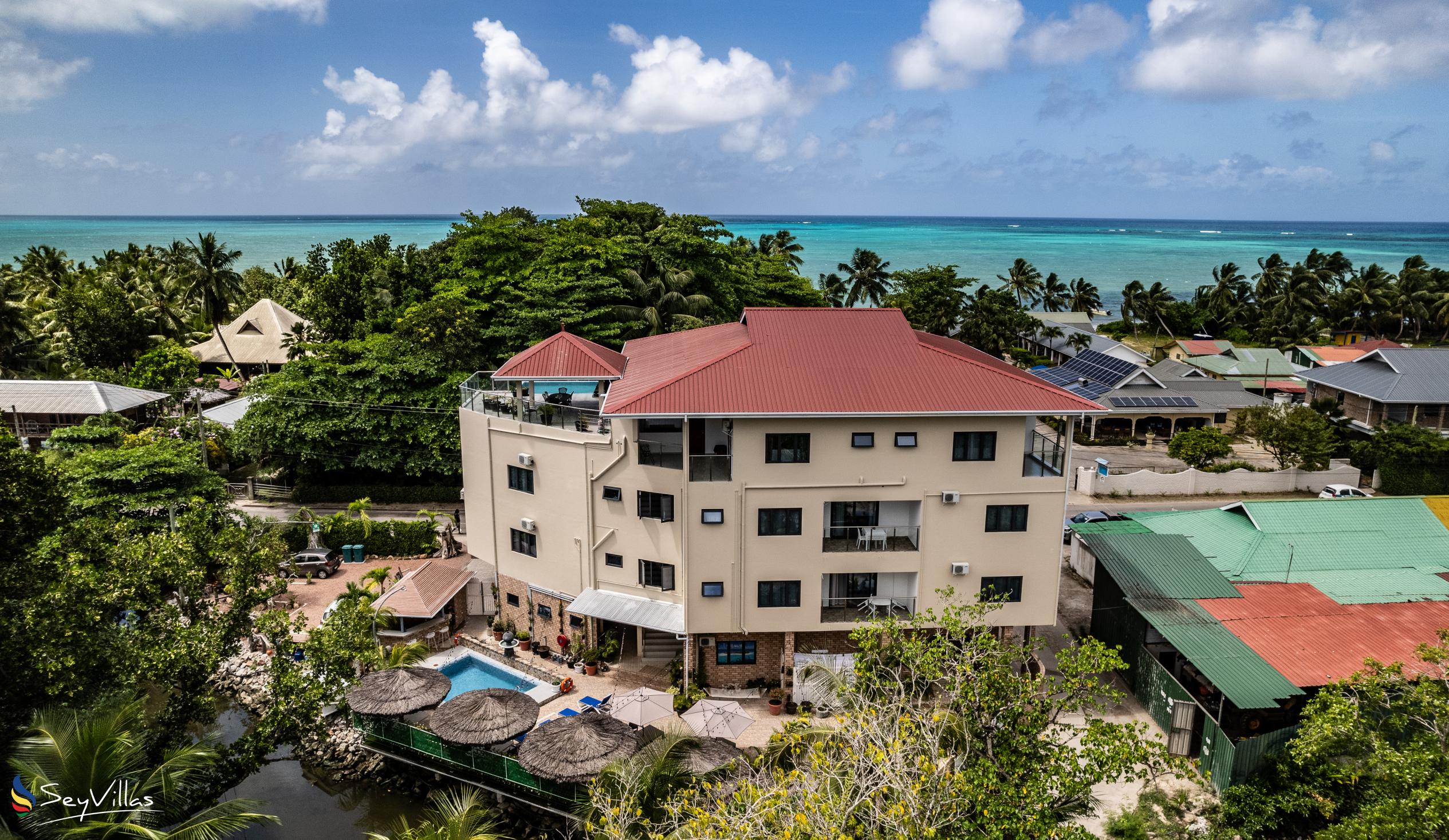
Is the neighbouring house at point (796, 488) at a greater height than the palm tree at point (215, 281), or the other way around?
the palm tree at point (215, 281)

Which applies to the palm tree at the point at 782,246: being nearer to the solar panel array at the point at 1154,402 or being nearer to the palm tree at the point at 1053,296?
the palm tree at the point at 1053,296

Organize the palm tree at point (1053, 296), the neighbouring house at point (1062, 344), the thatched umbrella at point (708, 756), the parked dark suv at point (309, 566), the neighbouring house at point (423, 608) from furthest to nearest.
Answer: the palm tree at point (1053, 296), the neighbouring house at point (1062, 344), the parked dark suv at point (309, 566), the neighbouring house at point (423, 608), the thatched umbrella at point (708, 756)

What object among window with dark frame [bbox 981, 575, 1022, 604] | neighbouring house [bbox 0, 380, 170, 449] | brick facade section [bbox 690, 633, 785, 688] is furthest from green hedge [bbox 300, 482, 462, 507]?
window with dark frame [bbox 981, 575, 1022, 604]

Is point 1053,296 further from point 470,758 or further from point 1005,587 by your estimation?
point 470,758

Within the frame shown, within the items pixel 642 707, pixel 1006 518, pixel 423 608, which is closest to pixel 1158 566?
pixel 1006 518

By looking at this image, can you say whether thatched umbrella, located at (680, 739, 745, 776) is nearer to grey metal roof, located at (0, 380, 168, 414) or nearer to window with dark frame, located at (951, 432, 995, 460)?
window with dark frame, located at (951, 432, 995, 460)

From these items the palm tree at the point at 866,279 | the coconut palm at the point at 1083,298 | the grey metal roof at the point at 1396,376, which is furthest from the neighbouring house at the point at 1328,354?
the palm tree at the point at 866,279

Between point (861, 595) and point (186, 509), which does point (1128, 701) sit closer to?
point (861, 595)
